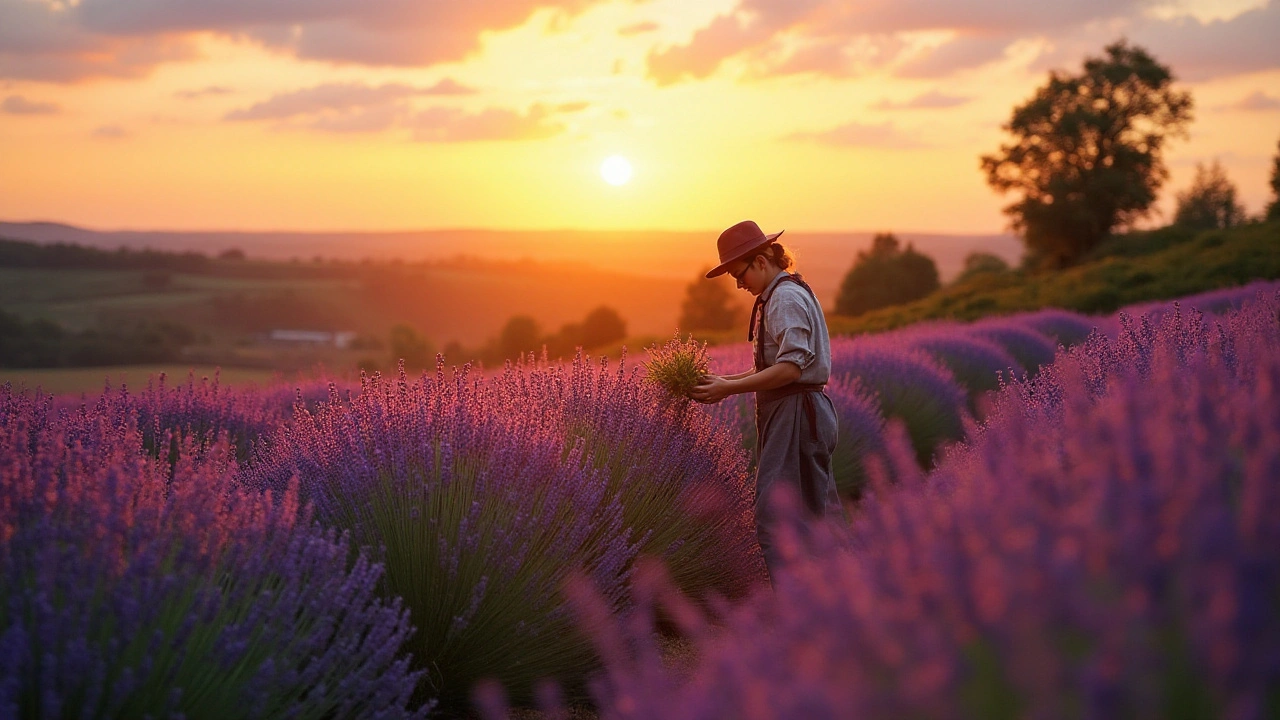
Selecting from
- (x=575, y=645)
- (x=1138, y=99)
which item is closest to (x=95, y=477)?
(x=575, y=645)

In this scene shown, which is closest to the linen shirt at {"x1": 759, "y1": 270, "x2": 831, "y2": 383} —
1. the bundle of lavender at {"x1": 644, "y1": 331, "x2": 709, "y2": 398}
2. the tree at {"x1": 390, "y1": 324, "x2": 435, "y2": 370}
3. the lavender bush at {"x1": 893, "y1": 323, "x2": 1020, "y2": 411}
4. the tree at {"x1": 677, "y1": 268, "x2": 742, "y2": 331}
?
the bundle of lavender at {"x1": 644, "y1": 331, "x2": 709, "y2": 398}

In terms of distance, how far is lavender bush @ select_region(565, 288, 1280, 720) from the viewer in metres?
1.31

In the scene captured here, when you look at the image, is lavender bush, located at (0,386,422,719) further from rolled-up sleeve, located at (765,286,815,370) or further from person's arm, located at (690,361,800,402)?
rolled-up sleeve, located at (765,286,815,370)

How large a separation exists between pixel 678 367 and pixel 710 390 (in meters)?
0.31

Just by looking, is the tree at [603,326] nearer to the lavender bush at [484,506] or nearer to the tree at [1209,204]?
the tree at [1209,204]

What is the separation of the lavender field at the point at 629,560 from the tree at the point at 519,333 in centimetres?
5021

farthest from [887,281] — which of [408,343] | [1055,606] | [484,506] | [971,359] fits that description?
[1055,606]

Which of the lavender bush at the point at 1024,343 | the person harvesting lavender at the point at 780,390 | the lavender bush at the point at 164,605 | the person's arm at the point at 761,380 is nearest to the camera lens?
the lavender bush at the point at 164,605

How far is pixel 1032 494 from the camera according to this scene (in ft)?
5.78

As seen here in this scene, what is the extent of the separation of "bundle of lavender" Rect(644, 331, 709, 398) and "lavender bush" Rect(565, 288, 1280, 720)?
3.01m

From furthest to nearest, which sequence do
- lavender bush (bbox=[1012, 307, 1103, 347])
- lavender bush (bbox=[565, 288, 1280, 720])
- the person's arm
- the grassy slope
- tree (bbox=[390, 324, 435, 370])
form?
tree (bbox=[390, 324, 435, 370])
the grassy slope
lavender bush (bbox=[1012, 307, 1103, 347])
the person's arm
lavender bush (bbox=[565, 288, 1280, 720])

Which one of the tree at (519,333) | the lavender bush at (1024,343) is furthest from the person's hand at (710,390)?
the tree at (519,333)

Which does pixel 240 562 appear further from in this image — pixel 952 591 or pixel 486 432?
pixel 952 591

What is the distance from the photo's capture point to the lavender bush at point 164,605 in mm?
2469
